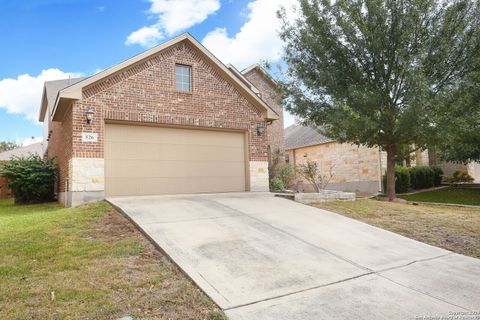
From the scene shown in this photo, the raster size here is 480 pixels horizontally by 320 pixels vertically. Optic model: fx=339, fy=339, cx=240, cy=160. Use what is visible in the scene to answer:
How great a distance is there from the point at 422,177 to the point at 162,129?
53.3 feet

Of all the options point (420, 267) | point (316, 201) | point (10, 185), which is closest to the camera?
point (420, 267)

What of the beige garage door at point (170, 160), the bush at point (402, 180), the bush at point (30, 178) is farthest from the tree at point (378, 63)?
the bush at point (30, 178)

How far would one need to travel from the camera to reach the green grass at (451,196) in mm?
15359

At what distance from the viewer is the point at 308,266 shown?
15.9 ft

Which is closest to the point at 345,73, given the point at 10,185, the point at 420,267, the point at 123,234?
the point at 420,267

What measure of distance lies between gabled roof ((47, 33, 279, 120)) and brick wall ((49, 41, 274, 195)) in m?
0.16

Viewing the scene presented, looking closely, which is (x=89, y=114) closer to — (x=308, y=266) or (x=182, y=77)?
(x=182, y=77)

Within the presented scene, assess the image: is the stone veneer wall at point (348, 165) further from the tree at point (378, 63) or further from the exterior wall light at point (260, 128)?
the exterior wall light at point (260, 128)

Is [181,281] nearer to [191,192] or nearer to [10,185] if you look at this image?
[191,192]

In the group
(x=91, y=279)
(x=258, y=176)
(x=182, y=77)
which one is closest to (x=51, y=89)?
(x=182, y=77)

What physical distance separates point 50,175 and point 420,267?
1246 cm

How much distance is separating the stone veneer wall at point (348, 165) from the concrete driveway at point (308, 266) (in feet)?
37.7

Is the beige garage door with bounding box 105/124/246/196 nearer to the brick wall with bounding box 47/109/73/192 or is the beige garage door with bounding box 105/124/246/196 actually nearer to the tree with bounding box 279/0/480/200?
the brick wall with bounding box 47/109/73/192

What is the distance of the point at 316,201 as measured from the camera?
10.5m
